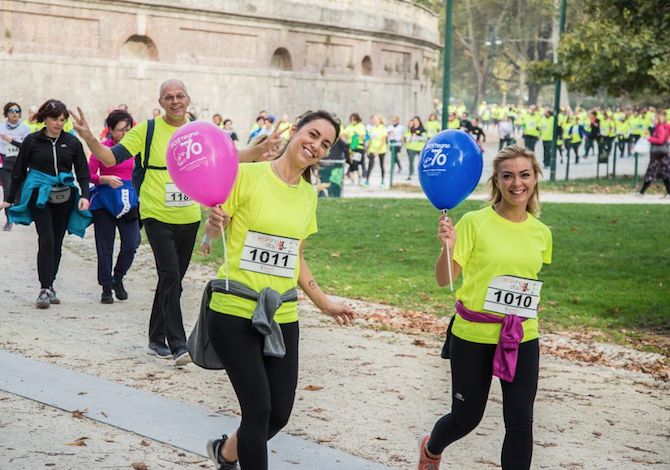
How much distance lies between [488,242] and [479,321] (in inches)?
14.3

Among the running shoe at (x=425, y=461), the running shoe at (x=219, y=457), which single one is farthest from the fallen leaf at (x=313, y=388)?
the running shoe at (x=219, y=457)

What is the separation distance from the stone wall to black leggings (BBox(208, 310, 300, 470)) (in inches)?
1023

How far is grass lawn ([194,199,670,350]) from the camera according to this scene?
402 inches

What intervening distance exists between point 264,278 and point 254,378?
1.51 feet

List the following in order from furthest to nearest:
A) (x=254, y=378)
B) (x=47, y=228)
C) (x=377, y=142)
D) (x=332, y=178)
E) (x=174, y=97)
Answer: (x=377, y=142) → (x=332, y=178) → (x=47, y=228) → (x=174, y=97) → (x=254, y=378)

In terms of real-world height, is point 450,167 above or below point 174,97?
below

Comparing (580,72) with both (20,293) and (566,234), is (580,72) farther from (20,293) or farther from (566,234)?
(20,293)

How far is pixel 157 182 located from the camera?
7.23 meters

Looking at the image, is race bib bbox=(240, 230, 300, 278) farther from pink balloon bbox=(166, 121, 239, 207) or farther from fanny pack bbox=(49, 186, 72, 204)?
fanny pack bbox=(49, 186, 72, 204)

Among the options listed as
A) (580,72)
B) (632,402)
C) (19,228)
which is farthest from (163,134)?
(580,72)

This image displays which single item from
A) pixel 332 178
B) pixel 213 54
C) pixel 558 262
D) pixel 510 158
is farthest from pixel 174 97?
pixel 213 54

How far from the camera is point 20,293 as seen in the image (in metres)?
10.2

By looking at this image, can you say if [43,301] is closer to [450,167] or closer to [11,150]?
[450,167]

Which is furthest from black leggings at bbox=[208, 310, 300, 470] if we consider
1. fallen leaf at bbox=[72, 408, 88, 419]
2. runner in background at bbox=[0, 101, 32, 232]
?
runner in background at bbox=[0, 101, 32, 232]
